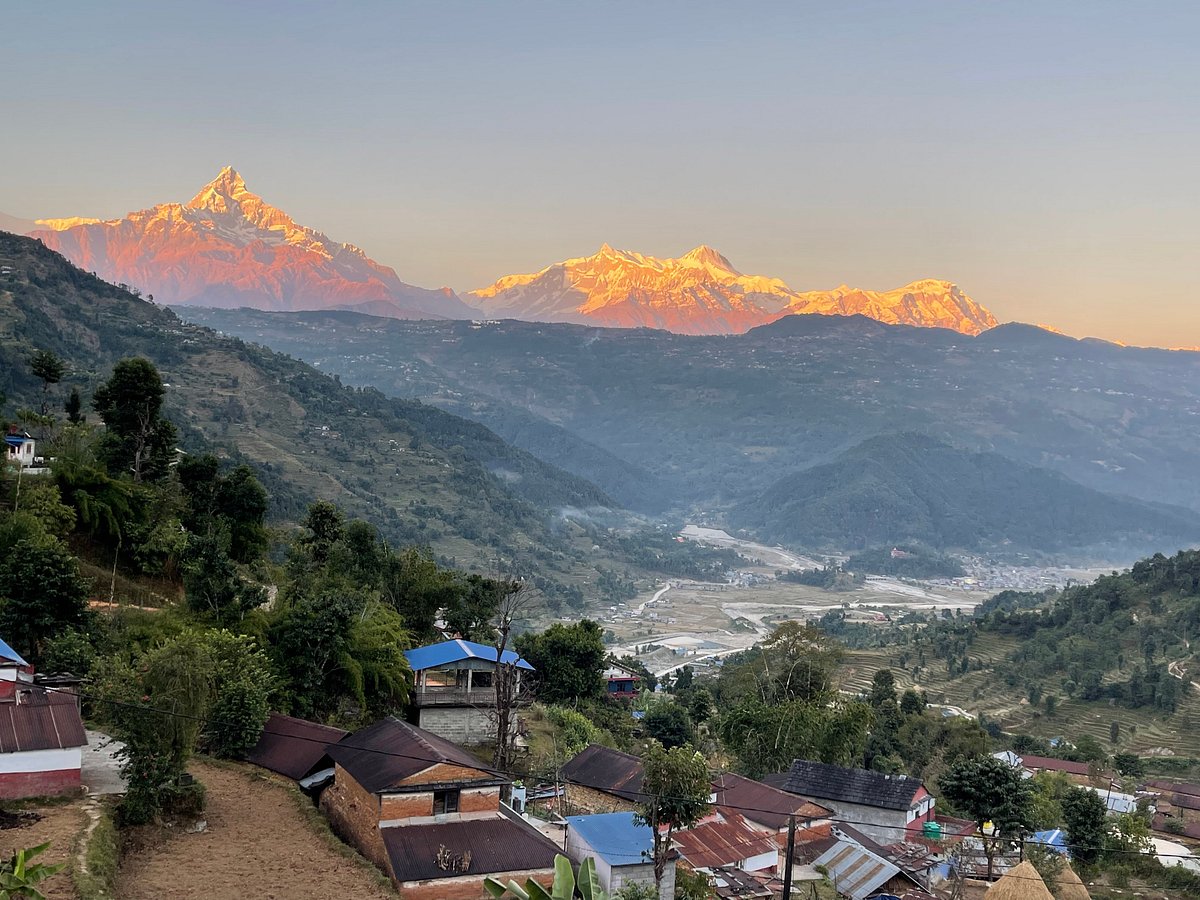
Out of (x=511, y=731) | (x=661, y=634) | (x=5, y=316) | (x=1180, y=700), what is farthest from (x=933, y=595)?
(x=511, y=731)

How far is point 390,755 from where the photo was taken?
2078 cm

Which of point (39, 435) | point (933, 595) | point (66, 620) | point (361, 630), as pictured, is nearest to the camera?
point (66, 620)

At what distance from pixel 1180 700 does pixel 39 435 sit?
65369 millimetres

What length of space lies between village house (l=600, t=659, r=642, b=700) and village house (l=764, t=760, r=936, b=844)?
69.4ft

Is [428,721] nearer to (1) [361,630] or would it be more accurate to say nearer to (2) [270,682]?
(1) [361,630]

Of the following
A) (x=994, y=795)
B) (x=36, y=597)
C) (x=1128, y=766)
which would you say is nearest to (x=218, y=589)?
(x=36, y=597)

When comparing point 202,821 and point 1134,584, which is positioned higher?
point 202,821

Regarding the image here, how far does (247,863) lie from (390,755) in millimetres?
3388

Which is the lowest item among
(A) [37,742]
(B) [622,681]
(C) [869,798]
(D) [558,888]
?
(B) [622,681]

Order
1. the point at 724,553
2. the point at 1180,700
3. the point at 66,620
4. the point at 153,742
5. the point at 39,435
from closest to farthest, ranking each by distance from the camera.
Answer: the point at 153,742
the point at 66,620
the point at 39,435
the point at 1180,700
the point at 724,553

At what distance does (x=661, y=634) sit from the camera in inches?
4488

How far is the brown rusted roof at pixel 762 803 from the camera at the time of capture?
93.8 ft

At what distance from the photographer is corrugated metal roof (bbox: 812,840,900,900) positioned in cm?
2530

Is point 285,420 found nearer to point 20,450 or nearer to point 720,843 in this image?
point 20,450
